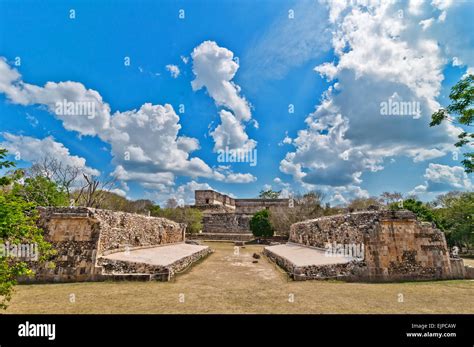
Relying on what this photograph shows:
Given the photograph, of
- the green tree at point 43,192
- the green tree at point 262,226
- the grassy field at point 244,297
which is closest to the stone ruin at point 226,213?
the green tree at point 262,226

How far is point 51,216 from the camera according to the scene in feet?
28.7

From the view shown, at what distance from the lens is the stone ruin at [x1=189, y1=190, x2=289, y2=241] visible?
3431cm

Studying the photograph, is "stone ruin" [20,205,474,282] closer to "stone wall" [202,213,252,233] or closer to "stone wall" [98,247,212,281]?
"stone wall" [98,247,212,281]

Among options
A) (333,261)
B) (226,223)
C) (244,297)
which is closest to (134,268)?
(244,297)

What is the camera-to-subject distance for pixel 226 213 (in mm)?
42250

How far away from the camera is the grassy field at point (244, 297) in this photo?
5.18 m

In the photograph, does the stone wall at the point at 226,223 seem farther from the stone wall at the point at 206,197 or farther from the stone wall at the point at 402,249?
the stone wall at the point at 402,249

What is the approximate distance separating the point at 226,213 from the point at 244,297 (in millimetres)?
36335

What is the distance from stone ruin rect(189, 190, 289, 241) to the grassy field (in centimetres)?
2499

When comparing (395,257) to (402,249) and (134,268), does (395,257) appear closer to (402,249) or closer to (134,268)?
(402,249)

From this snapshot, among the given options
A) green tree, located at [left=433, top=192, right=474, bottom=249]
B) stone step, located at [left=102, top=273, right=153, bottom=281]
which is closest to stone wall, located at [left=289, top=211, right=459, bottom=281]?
stone step, located at [left=102, top=273, right=153, bottom=281]

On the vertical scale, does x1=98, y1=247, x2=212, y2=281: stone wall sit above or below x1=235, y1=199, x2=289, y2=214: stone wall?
below
